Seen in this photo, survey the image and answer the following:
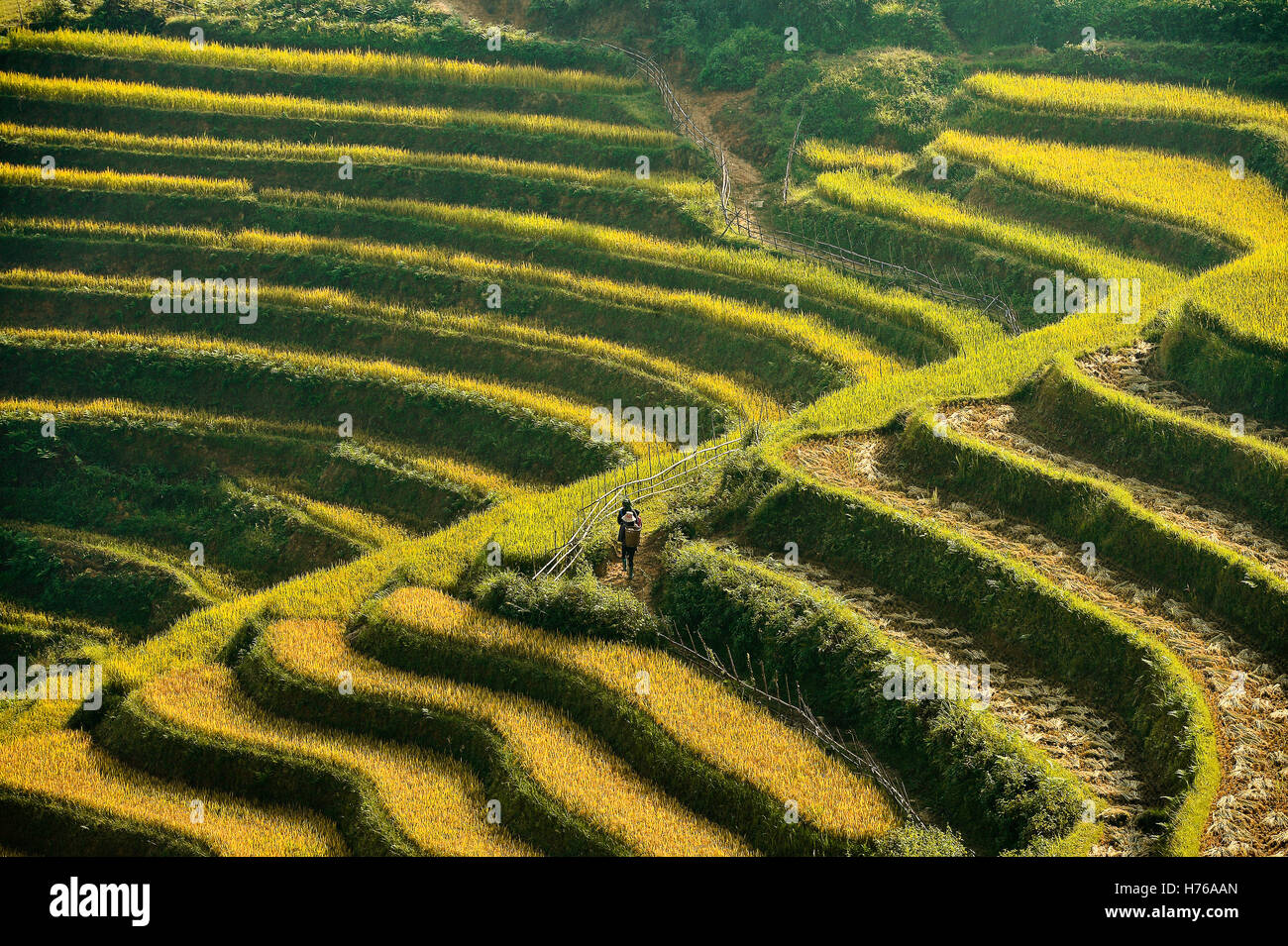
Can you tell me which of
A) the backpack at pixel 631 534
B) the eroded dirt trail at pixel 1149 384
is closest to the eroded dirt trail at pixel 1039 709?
the backpack at pixel 631 534

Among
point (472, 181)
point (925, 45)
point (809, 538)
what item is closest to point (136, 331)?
point (472, 181)

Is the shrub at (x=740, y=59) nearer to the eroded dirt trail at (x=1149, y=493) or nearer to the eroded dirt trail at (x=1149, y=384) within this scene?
the eroded dirt trail at (x=1149, y=384)

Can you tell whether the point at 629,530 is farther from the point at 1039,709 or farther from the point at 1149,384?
the point at 1149,384

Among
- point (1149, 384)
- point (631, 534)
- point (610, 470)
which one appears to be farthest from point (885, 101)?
point (631, 534)

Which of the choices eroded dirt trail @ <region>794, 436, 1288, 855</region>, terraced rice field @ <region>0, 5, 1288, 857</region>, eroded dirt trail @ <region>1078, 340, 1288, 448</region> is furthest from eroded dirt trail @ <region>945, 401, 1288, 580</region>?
eroded dirt trail @ <region>1078, 340, 1288, 448</region>

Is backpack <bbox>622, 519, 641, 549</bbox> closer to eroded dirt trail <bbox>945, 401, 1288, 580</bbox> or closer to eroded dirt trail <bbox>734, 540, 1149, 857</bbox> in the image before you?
eroded dirt trail <bbox>734, 540, 1149, 857</bbox>

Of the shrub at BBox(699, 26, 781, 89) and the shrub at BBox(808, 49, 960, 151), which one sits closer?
the shrub at BBox(808, 49, 960, 151)
